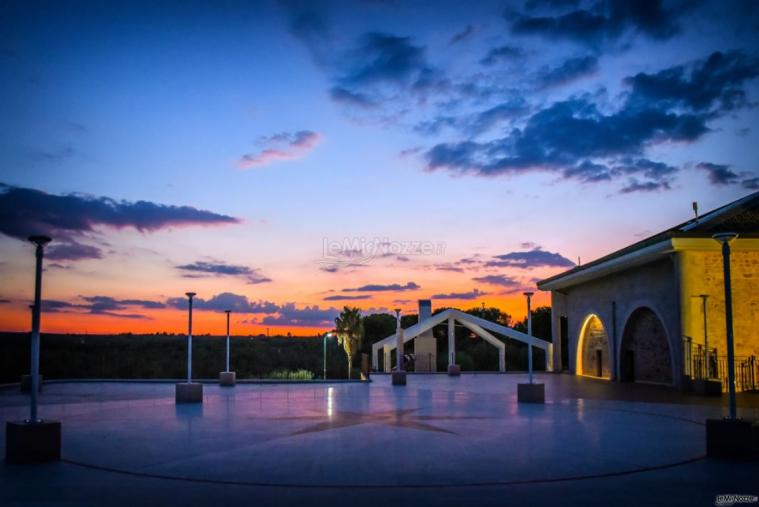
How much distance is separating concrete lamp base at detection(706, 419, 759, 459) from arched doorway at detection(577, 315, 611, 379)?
24279 mm

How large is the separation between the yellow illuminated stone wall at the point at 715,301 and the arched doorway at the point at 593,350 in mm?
8883

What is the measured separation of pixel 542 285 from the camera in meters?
41.8

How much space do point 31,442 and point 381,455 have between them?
5564mm

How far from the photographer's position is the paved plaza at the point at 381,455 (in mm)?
8234

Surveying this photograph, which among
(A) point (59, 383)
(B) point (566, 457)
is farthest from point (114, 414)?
(A) point (59, 383)

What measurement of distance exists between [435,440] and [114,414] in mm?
9814

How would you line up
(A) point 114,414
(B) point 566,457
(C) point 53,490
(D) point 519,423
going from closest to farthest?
(C) point 53,490
(B) point 566,457
(D) point 519,423
(A) point 114,414

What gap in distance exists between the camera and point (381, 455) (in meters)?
10.9

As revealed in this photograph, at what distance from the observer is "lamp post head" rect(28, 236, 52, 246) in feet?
35.8

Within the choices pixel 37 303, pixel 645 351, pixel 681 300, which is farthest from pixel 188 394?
pixel 645 351

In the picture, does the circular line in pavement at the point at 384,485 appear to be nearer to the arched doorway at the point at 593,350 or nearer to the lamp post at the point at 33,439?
the lamp post at the point at 33,439

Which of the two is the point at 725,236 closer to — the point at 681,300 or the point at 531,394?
the point at 531,394

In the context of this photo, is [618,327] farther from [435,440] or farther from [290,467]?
[290,467]

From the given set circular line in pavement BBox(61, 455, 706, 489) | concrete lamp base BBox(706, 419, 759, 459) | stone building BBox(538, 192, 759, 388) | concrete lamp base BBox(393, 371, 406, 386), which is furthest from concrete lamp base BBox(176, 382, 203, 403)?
stone building BBox(538, 192, 759, 388)
